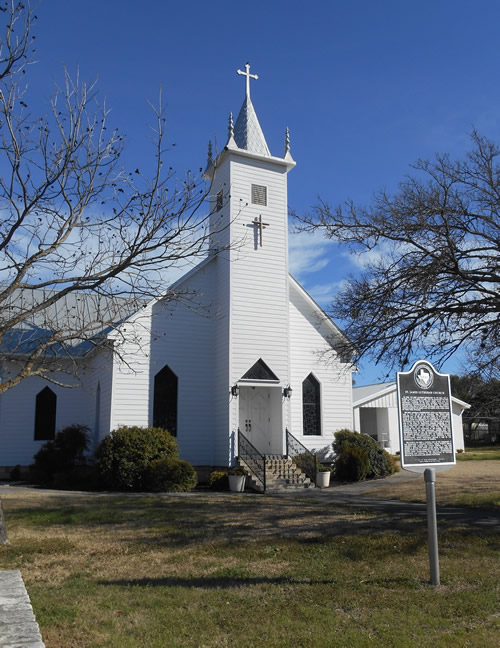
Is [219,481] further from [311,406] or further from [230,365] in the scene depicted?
[311,406]

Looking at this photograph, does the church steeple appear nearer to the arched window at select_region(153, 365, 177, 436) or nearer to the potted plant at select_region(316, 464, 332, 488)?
the arched window at select_region(153, 365, 177, 436)

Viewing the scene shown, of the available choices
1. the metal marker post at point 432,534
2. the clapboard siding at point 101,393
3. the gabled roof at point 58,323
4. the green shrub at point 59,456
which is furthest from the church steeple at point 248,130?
the metal marker post at point 432,534

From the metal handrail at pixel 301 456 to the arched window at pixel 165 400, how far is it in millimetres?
4222

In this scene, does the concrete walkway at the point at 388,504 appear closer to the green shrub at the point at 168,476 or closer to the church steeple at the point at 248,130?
the green shrub at the point at 168,476

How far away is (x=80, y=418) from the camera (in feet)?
82.3

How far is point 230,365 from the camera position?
21.9 m

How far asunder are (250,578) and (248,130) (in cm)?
2009

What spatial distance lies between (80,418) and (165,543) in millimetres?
15415

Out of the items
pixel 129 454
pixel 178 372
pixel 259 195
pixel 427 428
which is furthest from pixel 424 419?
pixel 259 195

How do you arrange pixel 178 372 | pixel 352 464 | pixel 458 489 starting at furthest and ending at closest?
1. pixel 352 464
2. pixel 178 372
3. pixel 458 489

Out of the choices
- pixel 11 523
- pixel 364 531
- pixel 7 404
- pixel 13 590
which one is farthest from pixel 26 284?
pixel 7 404

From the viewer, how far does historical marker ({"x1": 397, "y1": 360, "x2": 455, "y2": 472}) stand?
8.18m

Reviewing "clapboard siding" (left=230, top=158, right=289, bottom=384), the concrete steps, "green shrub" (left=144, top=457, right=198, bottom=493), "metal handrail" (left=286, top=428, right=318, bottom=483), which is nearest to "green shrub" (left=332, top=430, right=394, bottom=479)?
"metal handrail" (left=286, top=428, right=318, bottom=483)

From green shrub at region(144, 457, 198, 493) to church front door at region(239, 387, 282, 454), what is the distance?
13.5 feet
